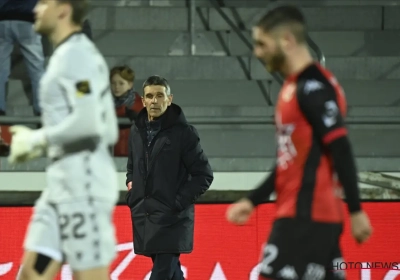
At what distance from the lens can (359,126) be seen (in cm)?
930

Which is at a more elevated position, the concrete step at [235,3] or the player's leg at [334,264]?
the concrete step at [235,3]

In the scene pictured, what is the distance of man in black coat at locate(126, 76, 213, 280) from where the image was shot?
6.70 m

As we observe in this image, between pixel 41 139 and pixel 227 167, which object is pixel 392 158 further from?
pixel 41 139

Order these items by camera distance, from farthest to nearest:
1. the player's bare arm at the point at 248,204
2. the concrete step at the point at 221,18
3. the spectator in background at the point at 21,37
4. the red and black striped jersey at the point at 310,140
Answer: the concrete step at the point at 221,18
the spectator in background at the point at 21,37
the player's bare arm at the point at 248,204
the red and black striped jersey at the point at 310,140

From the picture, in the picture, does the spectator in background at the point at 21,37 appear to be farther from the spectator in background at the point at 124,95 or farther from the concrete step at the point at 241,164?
the spectator in background at the point at 124,95

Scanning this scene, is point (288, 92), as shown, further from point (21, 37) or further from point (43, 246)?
point (21, 37)

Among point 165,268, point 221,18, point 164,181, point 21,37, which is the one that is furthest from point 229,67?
point 165,268

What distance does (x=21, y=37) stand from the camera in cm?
861

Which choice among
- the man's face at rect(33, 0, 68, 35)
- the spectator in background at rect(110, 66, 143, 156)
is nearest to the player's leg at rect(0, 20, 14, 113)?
the spectator in background at rect(110, 66, 143, 156)

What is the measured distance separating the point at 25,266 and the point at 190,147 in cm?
266

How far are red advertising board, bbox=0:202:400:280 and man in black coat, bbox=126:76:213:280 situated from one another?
0.83 meters

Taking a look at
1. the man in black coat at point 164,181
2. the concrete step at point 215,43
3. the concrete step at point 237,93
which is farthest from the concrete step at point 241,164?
the concrete step at point 215,43

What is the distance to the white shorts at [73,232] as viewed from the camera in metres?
4.20

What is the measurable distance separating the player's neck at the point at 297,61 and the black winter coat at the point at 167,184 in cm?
266
